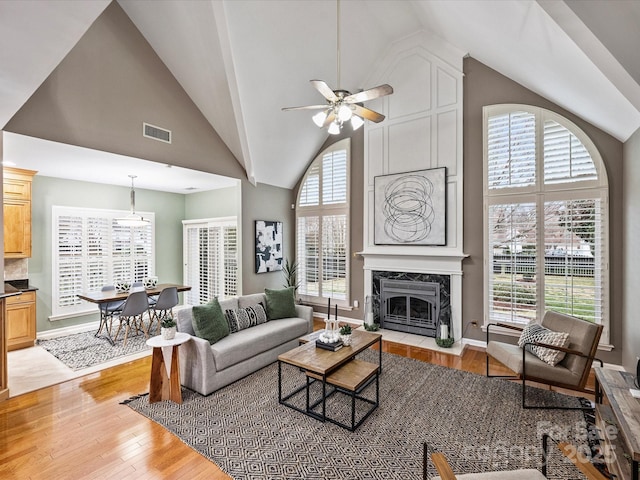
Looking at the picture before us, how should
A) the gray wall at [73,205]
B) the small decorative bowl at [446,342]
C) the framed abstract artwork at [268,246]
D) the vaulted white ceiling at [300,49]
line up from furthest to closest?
the framed abstract artwork at [268,246], the gray wall at [73,205], the small decorative bowl at [446,342], the vaulted white ceiling at [300,49]

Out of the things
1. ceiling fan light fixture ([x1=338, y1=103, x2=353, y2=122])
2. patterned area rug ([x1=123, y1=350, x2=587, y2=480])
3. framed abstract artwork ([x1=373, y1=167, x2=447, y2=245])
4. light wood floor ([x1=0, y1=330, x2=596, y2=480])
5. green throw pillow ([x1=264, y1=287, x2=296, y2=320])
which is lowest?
light wood floor ([x1=0, y1=330, x2=596, y2=480])

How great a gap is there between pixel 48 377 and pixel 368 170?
5.40m

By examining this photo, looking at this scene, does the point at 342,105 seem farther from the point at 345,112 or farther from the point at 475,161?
the point at 475,161

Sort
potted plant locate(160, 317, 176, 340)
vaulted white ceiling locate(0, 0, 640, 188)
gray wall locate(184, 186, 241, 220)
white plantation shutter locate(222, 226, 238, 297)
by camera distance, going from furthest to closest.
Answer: gray wall locate(184, 186, 241, 220)
white plantation shutter locate(222, 226, 238, 297)
potted plant locate(160, 317, 176, 340)
vaulted white ceiling locate(0, 0, 640, 188)

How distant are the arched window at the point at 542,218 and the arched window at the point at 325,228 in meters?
2.49

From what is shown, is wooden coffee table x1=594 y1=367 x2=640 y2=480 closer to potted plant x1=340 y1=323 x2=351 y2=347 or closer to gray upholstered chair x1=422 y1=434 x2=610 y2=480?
gray upholstered chair x1=422 y1=434 x2=610 y2=480

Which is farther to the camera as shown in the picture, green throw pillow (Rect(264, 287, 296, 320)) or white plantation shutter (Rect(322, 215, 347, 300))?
white plantation shutter (Rect(322, 215, 347, 300))

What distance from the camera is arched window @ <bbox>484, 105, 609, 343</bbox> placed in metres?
3.84

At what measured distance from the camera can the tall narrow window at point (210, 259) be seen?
639 centimetres

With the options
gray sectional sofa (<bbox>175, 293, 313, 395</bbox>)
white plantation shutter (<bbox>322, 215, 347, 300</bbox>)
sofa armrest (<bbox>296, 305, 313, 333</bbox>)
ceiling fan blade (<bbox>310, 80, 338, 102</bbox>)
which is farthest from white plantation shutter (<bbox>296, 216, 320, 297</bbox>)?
ceiling fan blade (<bbox>310, 80, 338, 102</bbox>)

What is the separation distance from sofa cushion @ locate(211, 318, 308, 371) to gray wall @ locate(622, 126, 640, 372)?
12.4 feet

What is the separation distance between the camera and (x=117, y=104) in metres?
3.79

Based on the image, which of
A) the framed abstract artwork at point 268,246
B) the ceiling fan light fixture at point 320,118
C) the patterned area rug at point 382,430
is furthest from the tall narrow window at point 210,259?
the ceiling fan light fixture at point 320,118

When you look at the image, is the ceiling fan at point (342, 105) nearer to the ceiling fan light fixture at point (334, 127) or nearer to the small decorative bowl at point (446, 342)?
the ceiling fan light fixture at point (334, 127)
